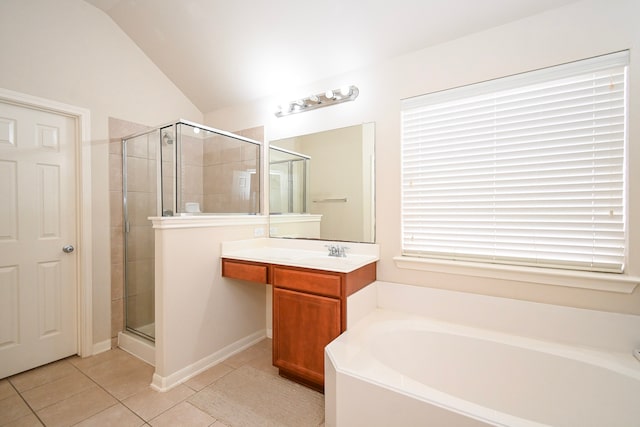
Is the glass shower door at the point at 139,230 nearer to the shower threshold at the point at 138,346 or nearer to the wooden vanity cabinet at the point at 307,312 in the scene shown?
the shower threshold at the point at 138,346

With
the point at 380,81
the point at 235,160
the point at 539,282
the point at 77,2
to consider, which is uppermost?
the point at 77,2

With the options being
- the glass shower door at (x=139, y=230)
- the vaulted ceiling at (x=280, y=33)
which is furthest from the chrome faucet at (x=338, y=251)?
the glass shower door at (x=139, y=230)

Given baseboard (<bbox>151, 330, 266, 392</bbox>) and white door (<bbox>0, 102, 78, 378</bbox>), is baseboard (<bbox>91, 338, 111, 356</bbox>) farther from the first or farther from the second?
baseboard (<bbox>151, 330, 266, 392</bbox>)

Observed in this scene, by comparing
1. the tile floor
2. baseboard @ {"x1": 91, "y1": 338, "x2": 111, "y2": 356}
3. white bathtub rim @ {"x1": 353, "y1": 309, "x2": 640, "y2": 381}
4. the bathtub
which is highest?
white bathtub rim @ {"x1": 353, "y1": 309, "x2": 640, "y2": 381}

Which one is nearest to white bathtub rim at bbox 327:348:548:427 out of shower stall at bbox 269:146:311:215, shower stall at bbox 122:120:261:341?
shower stall at bbox 269:146:311:215

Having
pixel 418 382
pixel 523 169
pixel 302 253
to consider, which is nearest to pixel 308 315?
pixel 302 253

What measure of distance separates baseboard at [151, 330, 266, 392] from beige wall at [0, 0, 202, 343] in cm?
95

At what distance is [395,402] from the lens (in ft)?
3.84

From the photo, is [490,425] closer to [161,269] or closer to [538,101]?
[538,101]

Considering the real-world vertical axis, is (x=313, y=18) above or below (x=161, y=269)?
above

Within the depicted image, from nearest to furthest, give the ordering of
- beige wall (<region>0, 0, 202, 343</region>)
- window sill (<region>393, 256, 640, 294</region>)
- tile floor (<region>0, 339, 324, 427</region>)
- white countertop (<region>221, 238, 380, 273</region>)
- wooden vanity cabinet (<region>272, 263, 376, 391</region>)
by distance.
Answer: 1. window sill (<region>393, 256, 640, 294</region>)
2. tile floor (<region>0, 339, 324, 427</region>)
3. wooden vanity cabinet (<region>272, 263, 376, 391</region>)
4. white countertop (<region>221, 238, 380, 273</region>)
5. beige wall (<region>0, 0, 202, 343</region>)

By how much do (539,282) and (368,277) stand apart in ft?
3.32

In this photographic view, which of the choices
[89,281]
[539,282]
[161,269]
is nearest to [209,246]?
[161,269]

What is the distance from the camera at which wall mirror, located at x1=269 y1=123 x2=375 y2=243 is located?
2193 millimetres
